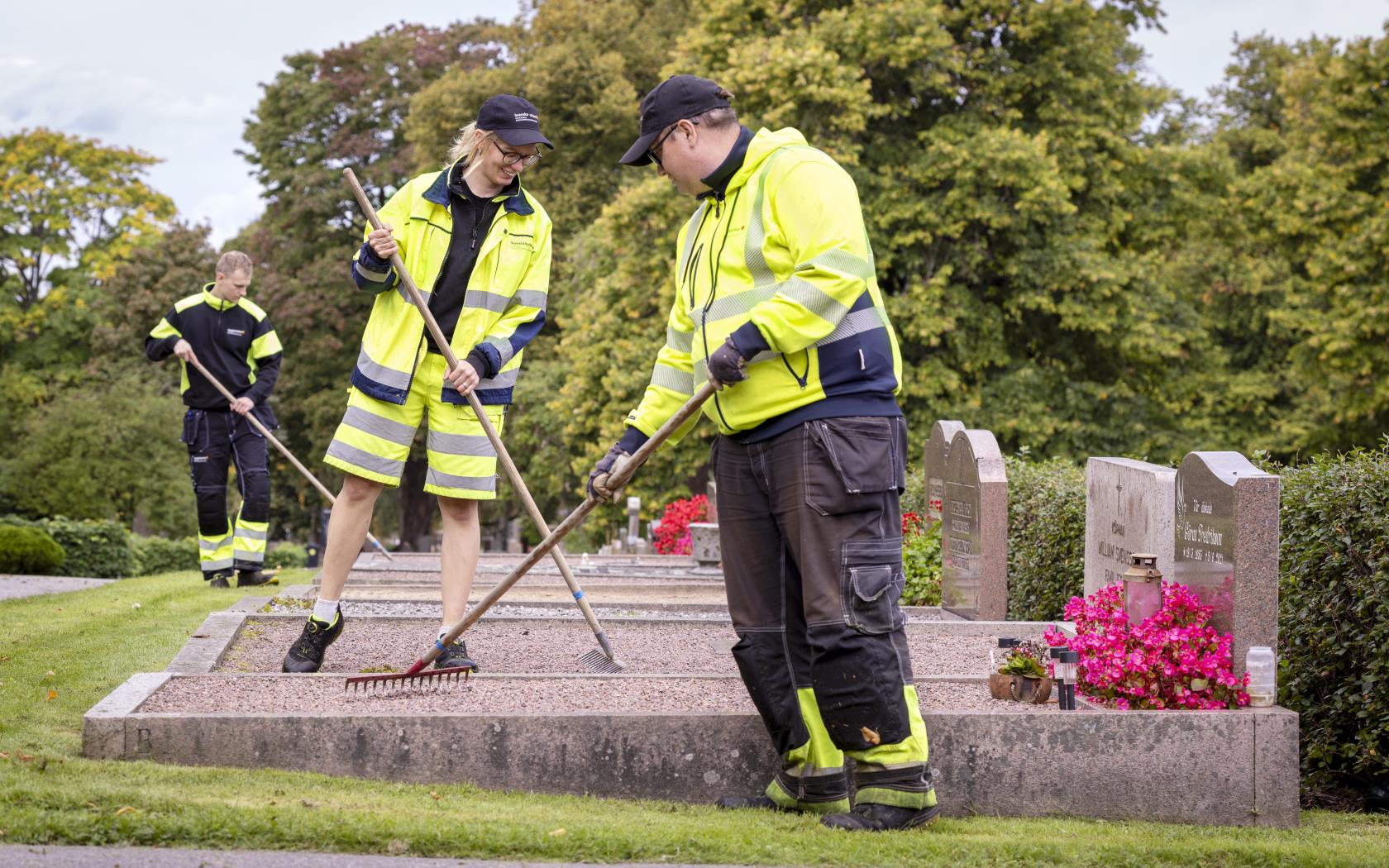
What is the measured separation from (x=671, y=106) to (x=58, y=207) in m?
40.6

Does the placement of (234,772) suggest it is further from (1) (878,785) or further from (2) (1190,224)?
(2) (1190,224)

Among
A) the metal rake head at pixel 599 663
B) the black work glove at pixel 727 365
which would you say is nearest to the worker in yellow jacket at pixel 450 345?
the metal rake head at pixel 599 663

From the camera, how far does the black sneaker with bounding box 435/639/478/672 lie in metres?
5.80

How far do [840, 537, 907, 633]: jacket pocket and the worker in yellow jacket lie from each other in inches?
84.1

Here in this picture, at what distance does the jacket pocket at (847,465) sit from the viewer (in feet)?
14.2

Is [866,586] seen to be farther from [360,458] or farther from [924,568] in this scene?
[924,568]

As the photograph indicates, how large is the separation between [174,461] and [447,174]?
30529 mm

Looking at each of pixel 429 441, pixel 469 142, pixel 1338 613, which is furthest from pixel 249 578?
pixel 1338 613

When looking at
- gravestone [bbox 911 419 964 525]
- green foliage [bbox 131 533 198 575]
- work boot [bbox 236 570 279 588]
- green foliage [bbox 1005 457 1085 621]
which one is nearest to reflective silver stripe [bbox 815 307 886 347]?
green foliage [bbox 1005 457 1085 621]

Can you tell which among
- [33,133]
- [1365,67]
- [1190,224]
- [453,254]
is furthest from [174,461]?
[453,254]

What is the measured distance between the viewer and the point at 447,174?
20.2ft

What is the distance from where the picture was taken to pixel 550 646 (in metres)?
7.56

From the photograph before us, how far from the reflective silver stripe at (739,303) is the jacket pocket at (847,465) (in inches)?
17.1

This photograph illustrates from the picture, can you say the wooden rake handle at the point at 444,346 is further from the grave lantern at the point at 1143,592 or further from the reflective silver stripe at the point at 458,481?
the grave lantern at the point at 1143,592
